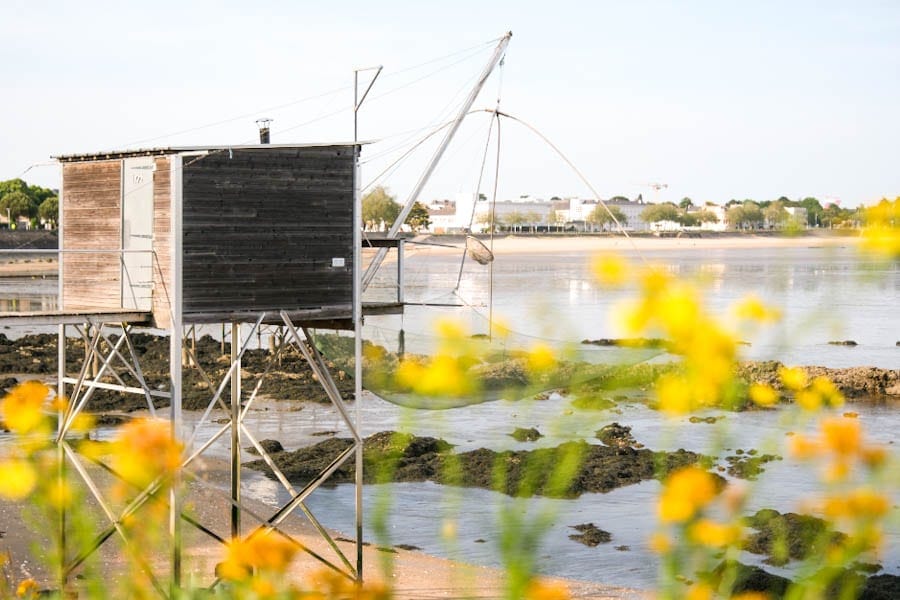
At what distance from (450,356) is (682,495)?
664mm

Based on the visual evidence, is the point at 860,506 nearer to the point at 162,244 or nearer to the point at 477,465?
the point at 162,244

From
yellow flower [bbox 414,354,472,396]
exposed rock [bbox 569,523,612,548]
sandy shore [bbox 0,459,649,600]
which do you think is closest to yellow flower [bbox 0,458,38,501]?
yellow flower [bbox 414,354,472,396]

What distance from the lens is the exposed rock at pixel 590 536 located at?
1586 centimetres

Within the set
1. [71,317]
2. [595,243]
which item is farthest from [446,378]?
[595,243]

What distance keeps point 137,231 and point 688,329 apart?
11646mm

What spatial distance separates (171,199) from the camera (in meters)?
12.2

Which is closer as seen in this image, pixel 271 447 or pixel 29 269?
pixel 271 447

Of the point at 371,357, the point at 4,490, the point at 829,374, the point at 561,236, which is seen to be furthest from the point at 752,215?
the point at 4,490

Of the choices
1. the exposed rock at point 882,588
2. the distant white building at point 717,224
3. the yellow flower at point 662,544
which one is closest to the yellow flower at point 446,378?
the yellow flower at point 662,544

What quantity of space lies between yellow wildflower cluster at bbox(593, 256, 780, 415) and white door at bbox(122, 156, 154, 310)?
1106 cm

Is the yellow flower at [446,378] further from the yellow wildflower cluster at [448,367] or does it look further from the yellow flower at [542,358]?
the yellow flower at [542,358]

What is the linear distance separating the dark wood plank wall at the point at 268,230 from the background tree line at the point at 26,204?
91.0 m

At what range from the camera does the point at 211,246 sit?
489 inches

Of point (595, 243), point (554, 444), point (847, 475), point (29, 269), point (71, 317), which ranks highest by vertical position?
point (847, 475)
